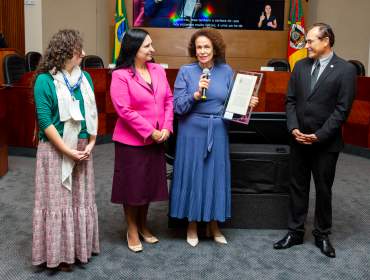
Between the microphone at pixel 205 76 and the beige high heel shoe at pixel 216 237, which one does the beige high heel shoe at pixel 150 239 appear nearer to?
the beige high heel shoe at pixel 216 237

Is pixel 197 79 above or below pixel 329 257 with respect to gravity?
above

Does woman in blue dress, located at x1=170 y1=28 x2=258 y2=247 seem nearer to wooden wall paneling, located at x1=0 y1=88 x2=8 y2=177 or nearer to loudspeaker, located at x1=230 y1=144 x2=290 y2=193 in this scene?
loudspeaker, located at x1=230 y1=144 x2=290 y2=193

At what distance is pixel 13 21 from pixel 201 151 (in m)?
6.46

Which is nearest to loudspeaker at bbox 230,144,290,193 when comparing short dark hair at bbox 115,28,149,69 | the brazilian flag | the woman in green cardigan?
short dark hair at bbox 115,28,149,69

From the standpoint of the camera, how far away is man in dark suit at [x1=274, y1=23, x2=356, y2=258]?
121 inches

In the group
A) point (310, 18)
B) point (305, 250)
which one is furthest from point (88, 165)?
point (310, 18)

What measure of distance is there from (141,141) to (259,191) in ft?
3.48

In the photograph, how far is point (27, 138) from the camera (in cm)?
589

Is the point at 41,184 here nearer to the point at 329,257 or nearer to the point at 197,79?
the point at 197,79

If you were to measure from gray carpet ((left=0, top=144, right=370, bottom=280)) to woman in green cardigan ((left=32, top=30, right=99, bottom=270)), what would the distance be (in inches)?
8.5

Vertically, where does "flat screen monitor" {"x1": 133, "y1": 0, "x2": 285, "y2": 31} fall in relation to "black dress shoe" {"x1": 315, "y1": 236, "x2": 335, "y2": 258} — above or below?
above

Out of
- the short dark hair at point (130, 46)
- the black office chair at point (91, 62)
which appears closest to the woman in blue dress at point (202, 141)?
the short dark hair at point (130, 46)

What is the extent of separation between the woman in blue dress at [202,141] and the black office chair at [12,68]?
10.9 feet

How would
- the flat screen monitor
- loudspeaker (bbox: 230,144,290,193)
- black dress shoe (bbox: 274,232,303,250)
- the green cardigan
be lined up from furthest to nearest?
1. the flat screen monitor
2. loudspeaker (bbox: 230,144,290,193)
3. black dress shoe (bbox: 274,232,303,250)
4. the green cardigan
